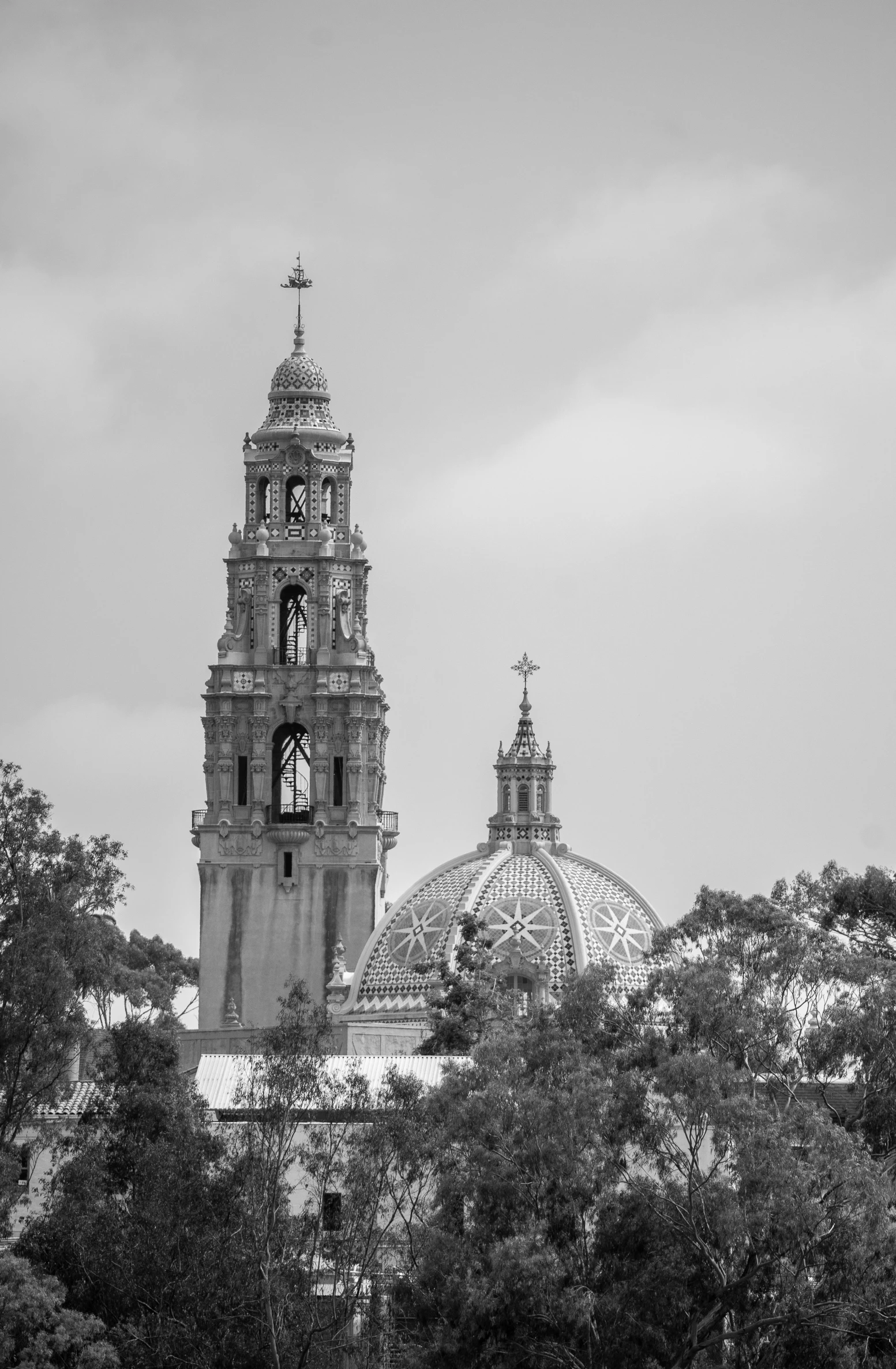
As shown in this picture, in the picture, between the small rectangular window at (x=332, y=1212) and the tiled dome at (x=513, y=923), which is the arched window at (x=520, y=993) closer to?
the tiled dome at (x=513, y=923)

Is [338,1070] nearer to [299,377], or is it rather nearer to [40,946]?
[40,946]

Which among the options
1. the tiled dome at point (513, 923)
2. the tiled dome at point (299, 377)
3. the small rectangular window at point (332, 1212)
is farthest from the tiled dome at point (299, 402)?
the small rectangular window at point (332, 1212)

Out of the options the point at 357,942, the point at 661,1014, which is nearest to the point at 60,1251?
the point at 661,1014

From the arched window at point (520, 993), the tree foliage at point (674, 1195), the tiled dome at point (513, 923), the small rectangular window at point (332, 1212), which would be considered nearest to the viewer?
the tree foliage at point (674, 1195)

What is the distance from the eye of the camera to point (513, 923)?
74812mm

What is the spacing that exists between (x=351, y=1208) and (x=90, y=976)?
8.27 metres

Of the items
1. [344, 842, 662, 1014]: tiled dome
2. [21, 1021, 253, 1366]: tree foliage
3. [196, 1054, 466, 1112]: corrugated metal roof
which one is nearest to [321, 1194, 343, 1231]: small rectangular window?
[21, 1021, 253, 1366]: tree foliage

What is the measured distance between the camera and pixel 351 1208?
50281mm

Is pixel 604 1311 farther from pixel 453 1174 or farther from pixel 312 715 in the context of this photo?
pixel 312 715

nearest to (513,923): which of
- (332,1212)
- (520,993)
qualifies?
(520,993)

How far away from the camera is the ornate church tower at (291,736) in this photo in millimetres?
83000

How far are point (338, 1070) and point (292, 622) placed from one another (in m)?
31.4

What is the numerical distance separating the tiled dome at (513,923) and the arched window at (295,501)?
42.4 ft

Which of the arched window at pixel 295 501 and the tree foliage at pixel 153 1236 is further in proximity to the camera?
the arched window at pixel 295 501
